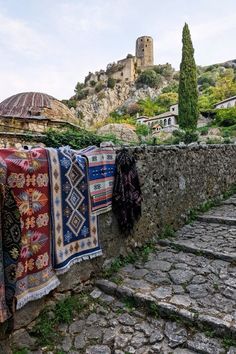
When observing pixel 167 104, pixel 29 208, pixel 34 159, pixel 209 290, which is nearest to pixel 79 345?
pixel 29 208

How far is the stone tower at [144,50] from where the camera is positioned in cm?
6688

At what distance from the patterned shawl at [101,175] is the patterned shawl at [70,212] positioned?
10 cm

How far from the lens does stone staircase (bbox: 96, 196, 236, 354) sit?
266cm

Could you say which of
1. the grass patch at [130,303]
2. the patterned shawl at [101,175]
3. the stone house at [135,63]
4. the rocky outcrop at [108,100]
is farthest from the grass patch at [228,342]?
the stone house at [135,63]

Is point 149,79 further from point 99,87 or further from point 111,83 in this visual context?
point 99,87

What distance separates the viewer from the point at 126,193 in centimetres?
367

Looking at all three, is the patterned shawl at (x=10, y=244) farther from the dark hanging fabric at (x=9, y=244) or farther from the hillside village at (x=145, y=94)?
the hillside village at (x=145, y=94)

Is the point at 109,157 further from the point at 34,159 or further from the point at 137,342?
the point at 137,342

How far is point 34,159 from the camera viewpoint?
2449mm

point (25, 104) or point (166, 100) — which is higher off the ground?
point (166, 100)

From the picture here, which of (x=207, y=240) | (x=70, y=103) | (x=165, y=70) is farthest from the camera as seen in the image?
(x=165, y=70)

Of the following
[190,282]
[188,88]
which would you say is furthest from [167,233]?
[188,88]

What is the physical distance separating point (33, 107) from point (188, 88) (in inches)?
659

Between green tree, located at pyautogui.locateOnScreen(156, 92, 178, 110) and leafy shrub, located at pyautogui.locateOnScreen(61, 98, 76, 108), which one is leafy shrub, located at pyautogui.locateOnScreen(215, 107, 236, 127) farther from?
leafy shrub, located at pyautogui.locateOnScreen(61, 98, 76, 108)
